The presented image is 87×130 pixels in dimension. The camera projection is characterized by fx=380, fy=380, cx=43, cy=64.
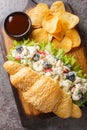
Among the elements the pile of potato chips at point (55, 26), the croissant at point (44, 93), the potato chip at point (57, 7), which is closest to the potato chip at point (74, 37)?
the pile of potato chips at point (55, 26)

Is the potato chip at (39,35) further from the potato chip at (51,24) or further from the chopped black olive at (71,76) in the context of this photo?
the chopped black olive at (71,76)

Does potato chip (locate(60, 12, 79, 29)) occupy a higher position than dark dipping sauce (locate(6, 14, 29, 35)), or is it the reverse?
dark dipping sauce (locate(6, 14, 29, 35))

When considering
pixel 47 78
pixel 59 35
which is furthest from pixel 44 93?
pixel 59 35

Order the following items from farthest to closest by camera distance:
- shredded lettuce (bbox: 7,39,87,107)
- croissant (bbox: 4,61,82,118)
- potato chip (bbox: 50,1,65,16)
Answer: potato chip (bbox: 50,1,65,16) < shredded lettuce (bbox: 7,39,87,107) < croissant (bbox: 4,61,82,118)

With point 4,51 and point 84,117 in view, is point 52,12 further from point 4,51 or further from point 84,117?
point 84,117

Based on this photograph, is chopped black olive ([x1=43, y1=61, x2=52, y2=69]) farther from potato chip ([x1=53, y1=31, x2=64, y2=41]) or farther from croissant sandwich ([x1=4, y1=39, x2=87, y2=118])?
potato chip ([x1=53, y1=31, x2=64, y2=41])

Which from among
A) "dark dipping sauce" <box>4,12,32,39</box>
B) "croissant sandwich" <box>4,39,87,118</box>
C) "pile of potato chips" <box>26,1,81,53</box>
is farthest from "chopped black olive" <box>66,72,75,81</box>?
"dark dipping sauce" <box>4,12,32,39</box>

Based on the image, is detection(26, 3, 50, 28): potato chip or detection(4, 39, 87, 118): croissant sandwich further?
detection(26, 3, 50, 28): potato chip
